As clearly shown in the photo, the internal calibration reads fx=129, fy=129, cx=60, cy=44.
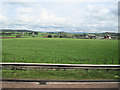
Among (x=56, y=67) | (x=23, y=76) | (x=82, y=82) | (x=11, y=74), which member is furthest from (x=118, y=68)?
(x=11, y=74)

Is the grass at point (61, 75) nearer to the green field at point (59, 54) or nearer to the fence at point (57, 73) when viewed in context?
the fence at point (57, 73)

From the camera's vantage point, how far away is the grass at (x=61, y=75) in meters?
10.2

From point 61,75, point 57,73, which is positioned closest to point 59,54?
point 57,73

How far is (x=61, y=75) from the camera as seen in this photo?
1066 cm

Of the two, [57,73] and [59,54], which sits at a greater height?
[59,54]

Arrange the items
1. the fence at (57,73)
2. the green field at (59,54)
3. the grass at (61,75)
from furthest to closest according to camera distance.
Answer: the green field at (59,54) < the grass at (61,75) < the fence at (57,73)

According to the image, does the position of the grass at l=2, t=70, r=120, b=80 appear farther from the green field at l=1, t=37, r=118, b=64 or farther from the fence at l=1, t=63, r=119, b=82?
the green field at l=1, t=37, r=118, b=64

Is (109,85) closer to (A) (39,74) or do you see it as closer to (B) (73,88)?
(B) (73,88)

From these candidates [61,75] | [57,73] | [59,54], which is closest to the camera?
[61,75]

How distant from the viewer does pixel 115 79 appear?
33.3 feet

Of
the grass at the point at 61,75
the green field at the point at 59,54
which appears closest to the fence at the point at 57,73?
the grass at the point at 61,75

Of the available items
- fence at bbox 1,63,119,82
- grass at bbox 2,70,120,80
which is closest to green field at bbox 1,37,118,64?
fence at bbox 1,63,119,82

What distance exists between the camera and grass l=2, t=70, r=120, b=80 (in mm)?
10156

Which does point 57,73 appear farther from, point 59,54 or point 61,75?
point 59,54
